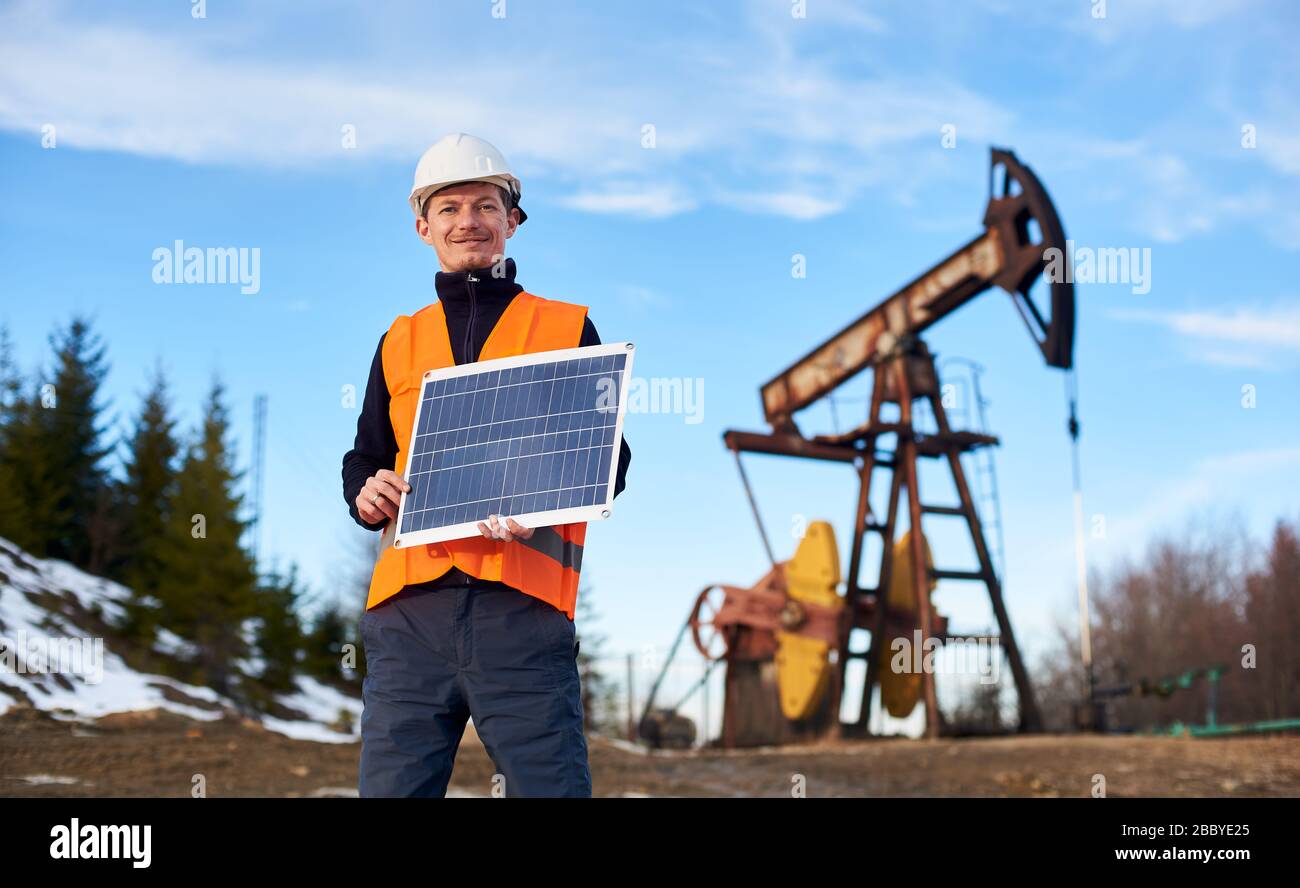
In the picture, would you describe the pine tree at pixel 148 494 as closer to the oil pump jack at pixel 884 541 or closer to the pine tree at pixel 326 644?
the pine tree at pixel 326 644

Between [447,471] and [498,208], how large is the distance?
0.73m

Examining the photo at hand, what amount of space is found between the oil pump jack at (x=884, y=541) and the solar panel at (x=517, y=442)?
1386 cm

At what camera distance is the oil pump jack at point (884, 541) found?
16203mm

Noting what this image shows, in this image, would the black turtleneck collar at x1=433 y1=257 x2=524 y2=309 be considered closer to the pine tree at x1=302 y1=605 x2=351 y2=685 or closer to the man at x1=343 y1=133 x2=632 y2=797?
the man at x1=343 y1=133 x2=632 y2=797

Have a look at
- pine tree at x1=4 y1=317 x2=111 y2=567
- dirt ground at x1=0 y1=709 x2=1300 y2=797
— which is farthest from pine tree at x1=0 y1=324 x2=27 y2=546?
dirt ground at x1=0 y1=709 x2=1300 y2=797

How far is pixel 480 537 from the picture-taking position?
9.70 feet

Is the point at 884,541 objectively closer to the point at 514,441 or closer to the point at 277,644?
the point at 514,441

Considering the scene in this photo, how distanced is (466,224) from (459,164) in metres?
0.15

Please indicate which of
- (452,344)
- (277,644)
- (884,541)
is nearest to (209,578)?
(277,644)
